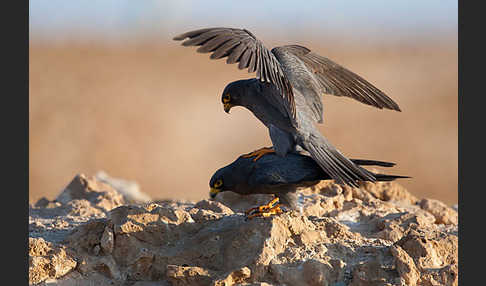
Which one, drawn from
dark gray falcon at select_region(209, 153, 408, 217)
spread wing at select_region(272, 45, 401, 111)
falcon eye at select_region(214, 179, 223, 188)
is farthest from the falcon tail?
spread wing at select_region(272, 45, 401, 111)

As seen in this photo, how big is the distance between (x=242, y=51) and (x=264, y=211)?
1410 millimetres

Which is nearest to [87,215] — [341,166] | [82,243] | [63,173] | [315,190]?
[82,243]

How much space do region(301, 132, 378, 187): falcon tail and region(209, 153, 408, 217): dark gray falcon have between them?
0.37ft

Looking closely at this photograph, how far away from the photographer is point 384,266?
20.2 feet

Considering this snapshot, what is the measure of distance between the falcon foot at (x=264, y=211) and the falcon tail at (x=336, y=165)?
55 centimetres

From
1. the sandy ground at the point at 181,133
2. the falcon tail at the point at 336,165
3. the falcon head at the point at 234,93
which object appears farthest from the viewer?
the sandy ground at the point at 181,133

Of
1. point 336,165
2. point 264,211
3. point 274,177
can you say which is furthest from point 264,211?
point 336,165

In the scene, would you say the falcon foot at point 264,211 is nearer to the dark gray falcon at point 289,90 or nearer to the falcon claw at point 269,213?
the falcon claw at point 269,213

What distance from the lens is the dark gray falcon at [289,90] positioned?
637 cm

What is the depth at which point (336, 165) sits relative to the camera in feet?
22.2

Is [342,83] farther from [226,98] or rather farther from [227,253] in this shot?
[227,253]

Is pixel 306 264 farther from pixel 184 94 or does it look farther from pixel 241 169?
pixel 184 94

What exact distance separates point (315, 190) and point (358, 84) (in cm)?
138

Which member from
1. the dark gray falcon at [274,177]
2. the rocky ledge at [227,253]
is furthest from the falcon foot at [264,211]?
the rocky ledge at [227,253]
